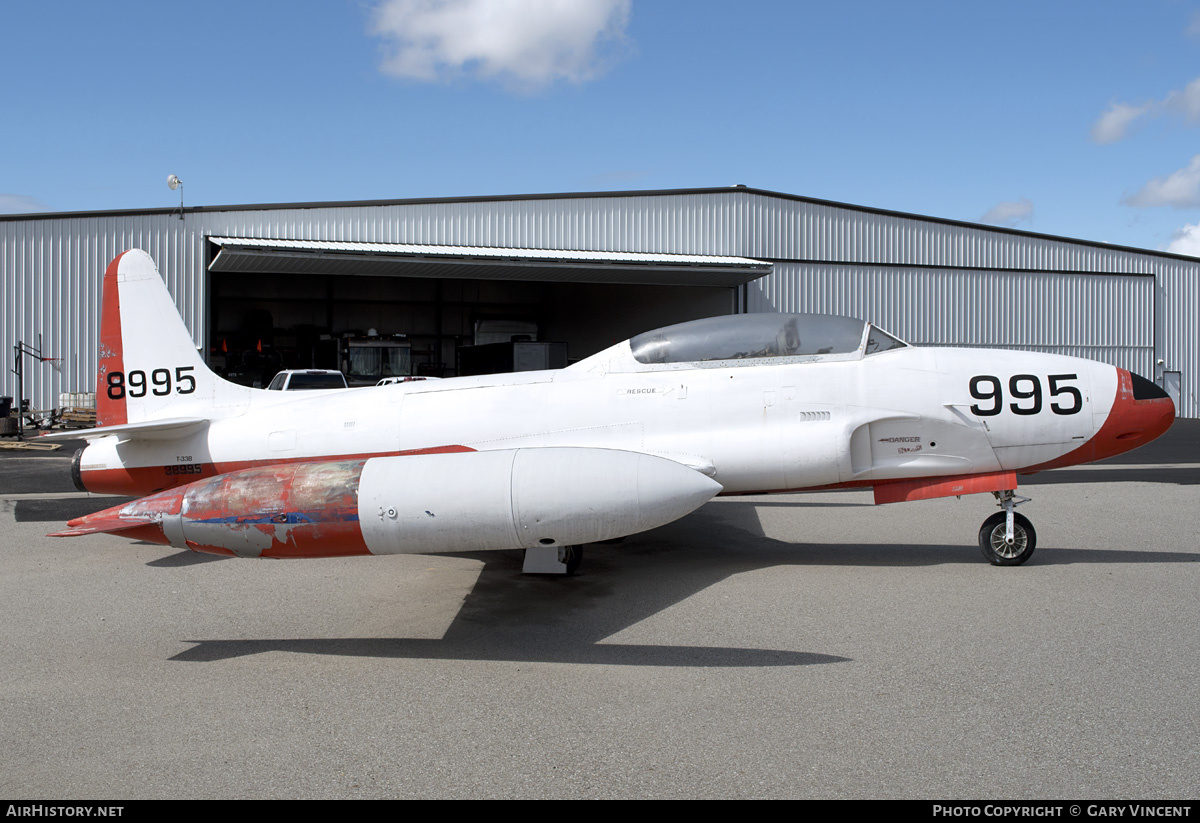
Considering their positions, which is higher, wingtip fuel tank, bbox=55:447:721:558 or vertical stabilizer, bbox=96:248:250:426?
vertical stabilizer, bbox=96:248:250:426

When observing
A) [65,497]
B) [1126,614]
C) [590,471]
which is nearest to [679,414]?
[590,471]

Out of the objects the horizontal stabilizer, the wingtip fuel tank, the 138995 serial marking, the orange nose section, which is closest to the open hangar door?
the 138995 serial marking

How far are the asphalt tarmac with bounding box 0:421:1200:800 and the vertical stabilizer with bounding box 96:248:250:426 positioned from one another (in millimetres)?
1535

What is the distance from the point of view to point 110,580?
7238 millimetres

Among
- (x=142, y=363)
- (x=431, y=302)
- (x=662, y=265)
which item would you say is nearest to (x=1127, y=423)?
(x=142, y=363)

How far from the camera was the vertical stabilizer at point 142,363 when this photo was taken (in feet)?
25.9

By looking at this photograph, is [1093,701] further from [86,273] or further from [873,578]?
[86,273]

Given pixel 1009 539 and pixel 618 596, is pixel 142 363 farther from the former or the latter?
pixel 1009 539

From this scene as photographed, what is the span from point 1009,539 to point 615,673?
4295 mm

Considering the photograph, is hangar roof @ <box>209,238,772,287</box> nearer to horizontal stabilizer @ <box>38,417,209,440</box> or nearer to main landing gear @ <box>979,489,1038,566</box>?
horizontal stabilizer @ <box>38,417,209,440</box>

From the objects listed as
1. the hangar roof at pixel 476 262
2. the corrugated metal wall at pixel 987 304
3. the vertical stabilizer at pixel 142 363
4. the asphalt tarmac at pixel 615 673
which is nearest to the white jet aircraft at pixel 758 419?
the vertical stabilizer at pixel 142 363

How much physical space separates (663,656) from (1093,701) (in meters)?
2.29

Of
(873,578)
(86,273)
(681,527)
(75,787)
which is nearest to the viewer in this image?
(75,787)

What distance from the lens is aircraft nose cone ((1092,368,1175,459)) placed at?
7.19 metres
